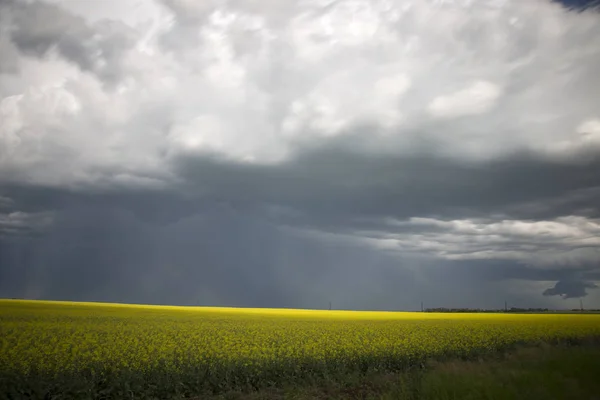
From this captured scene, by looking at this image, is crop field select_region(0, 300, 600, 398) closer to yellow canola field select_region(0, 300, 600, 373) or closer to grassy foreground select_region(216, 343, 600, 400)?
yellow canola field select_region(0, 300, 600, 373)

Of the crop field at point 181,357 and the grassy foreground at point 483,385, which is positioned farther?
the crop field at point 181,357

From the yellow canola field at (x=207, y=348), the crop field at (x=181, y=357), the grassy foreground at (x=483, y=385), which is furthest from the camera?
the yellow canola field at (x=207, y=348)

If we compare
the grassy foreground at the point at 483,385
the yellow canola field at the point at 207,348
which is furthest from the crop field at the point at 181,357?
the grassy foreground at the point at 483,385

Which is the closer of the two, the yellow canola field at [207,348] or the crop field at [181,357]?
the crop field at [181,357]

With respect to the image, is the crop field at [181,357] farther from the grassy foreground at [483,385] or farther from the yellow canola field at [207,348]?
the grassy foreground at [483,385]

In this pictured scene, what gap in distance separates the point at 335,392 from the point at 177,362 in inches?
230

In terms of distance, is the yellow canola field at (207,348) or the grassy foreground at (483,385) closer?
the grassy foreground at (483,385)

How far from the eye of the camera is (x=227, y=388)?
578 inches

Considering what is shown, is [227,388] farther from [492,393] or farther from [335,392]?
[492,393]

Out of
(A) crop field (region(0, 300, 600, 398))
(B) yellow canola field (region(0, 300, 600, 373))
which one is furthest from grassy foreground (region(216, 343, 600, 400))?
(B) yellow canola field (region(0, 300, 600, 373))

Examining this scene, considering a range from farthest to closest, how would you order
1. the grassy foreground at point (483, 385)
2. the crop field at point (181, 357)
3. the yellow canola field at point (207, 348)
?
the yellow canola field at point (207, 348)
the crop field at point (181, 357)
the grassy foreground at point (483, 385)

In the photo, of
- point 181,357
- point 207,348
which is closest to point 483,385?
point 181,357

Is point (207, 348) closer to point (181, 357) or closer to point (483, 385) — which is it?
point (181, 357)

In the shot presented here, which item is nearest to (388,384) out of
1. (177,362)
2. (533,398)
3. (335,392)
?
(335,392)
